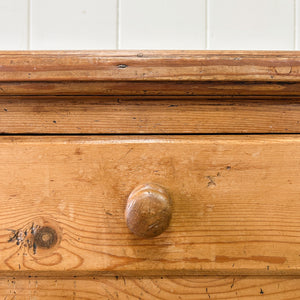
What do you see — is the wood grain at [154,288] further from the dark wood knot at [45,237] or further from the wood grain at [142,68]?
the wood grain at [142,68]

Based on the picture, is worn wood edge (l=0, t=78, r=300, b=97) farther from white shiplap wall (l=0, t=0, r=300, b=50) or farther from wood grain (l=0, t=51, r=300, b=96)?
white shiplap wall (l=0, t=0, r=300, b=50)

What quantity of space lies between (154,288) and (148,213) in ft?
0.31

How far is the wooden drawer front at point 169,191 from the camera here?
0.27 m

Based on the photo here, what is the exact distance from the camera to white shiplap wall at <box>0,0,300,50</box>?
688 millimetres

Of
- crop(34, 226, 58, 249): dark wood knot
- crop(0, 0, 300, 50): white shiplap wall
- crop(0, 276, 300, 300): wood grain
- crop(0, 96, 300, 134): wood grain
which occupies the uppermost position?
crop(0, 0, 300, 50): white shiplap wall

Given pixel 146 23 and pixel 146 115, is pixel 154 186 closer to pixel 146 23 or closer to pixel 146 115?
pixel 146 115

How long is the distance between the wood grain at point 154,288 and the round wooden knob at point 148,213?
7 cm

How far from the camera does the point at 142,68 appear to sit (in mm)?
260

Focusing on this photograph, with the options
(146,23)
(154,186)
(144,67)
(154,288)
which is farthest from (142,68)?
(146,23)

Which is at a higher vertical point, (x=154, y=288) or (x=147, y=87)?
(x=147, y=87)

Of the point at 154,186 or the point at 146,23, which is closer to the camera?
the point at 154,186

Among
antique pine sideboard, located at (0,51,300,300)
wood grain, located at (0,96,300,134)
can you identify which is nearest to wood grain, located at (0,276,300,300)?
antique pine sideboard, located at (0,51,300,300)

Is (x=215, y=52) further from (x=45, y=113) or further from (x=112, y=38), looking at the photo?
(x=112, y=38)

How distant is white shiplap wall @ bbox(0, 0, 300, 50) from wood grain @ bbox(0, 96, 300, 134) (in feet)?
1.50
